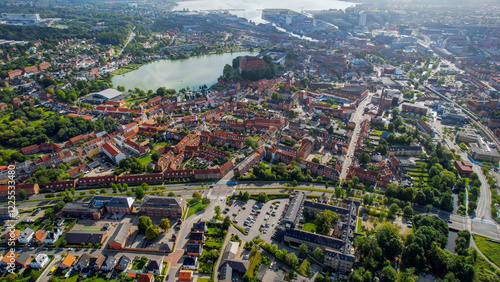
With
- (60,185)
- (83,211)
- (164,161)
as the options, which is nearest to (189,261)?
(83,211)

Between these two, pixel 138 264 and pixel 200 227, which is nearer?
pixel 138 264

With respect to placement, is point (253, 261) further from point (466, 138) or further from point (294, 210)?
point (466, 138)

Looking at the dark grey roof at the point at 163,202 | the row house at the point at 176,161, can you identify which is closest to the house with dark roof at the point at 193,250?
the dark grey roof at the point at 163,202

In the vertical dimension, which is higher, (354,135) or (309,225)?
(354,135)

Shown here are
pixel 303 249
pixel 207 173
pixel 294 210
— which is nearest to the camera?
pixel 303 249

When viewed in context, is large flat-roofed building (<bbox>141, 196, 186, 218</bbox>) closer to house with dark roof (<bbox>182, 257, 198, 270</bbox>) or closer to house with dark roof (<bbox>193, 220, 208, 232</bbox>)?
house with dark roof (<bbox>193, 220, 208, 232</bbox>)

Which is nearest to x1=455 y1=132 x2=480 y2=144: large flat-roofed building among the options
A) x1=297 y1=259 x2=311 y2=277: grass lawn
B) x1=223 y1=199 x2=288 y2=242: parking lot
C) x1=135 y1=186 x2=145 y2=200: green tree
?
x1=223 y1=199 x2=288 y2=242: parking lot

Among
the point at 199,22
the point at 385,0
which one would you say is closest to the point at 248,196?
the point at 199,22
